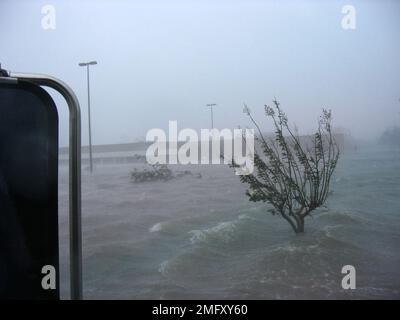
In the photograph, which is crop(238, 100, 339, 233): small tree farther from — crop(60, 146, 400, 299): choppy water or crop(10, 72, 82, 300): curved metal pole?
crop(10, 72, 82, 300): curved metal pole

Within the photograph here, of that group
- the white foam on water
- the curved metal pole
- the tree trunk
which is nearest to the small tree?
the tree trunk

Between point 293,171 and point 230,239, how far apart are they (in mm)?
438

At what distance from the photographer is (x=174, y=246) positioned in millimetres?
1636

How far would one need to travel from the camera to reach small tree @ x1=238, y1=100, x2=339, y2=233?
1642mm

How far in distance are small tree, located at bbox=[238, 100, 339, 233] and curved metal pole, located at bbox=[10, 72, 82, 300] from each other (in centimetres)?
75

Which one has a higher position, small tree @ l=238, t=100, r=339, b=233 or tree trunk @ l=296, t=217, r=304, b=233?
small tree @ l=238, t=100, r=339, b=233

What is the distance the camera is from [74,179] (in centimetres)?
154

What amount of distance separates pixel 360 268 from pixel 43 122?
1521 millimetres

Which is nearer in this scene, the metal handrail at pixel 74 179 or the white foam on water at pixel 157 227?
the metal handrail at pixel 74 179

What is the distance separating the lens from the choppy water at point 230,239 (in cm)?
155

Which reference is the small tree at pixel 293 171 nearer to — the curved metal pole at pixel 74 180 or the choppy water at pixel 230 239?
the choppy water at pixel 230 239

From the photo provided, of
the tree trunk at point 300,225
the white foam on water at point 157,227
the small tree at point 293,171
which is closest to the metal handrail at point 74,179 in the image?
the white foam on water at point 157,227

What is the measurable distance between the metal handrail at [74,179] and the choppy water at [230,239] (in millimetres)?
58

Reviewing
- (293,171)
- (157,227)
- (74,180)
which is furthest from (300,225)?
(74,180)
